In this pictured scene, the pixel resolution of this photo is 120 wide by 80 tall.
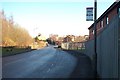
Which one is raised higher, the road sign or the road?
the road sign

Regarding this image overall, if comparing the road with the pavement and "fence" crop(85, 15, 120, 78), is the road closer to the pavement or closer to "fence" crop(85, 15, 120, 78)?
the pavement

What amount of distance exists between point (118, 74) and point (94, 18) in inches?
359

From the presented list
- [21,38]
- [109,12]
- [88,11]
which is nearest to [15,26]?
[21,38]

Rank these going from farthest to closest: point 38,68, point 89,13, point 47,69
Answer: point 38,68 < point 47,69 < point 89,13

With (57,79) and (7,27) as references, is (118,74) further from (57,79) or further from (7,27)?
(7,27)

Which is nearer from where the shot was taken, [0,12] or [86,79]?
[86,79]

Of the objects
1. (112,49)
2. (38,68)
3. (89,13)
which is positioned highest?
(89,13)

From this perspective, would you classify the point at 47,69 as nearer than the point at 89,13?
No

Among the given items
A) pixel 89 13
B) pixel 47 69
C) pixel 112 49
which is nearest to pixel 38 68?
pixel 47 69

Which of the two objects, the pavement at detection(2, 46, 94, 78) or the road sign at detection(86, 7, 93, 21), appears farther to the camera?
the pavement at detection(2, 46, 94, 78)

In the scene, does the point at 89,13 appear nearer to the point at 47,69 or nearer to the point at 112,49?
the point at 47,69

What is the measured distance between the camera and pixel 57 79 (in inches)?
639

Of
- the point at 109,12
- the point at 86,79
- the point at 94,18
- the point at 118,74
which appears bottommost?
the point at 86,79

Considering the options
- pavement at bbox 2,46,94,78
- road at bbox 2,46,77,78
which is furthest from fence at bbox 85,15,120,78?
road at bbox 2,46,77,78
